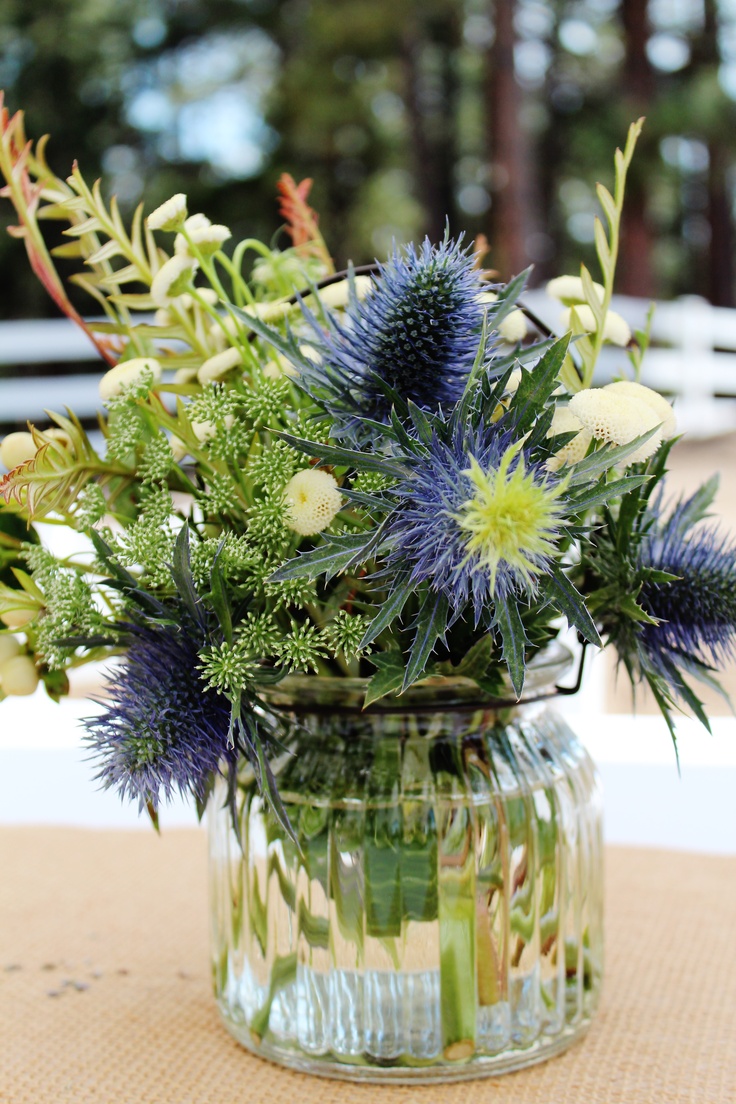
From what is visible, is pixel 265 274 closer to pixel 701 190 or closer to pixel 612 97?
pixel 612 97

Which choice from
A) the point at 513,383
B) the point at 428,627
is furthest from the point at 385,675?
the point at 513,383

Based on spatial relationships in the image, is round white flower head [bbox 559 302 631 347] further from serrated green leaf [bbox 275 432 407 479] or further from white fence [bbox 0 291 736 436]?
white fence [bbox 0 291 736 436]

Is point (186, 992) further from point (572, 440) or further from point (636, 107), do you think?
point (636, 107)

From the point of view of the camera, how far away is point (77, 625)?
539 millimetres

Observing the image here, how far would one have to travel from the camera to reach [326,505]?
468 mm

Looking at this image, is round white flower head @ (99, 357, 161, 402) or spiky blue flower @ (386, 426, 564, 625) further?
round white flower head @ (99, 357, 161, 402)

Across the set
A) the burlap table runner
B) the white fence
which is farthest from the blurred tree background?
the burlap table runner

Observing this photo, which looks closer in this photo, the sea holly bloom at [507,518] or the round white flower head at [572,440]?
→ the sea holly bloom at [507,518]

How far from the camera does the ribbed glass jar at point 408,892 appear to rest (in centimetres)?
53

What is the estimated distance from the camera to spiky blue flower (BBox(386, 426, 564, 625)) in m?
0.38

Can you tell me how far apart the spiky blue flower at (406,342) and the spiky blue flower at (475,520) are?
2.0 inches

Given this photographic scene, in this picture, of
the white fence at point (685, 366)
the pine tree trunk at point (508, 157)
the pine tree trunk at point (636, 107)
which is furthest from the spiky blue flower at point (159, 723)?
the pine tree trunk at point (636, 107)

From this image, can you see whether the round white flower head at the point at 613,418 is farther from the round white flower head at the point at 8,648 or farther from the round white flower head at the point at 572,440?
the round white flower head at the point at 8,648

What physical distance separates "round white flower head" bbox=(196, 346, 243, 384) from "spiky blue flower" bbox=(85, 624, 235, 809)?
0.12m
